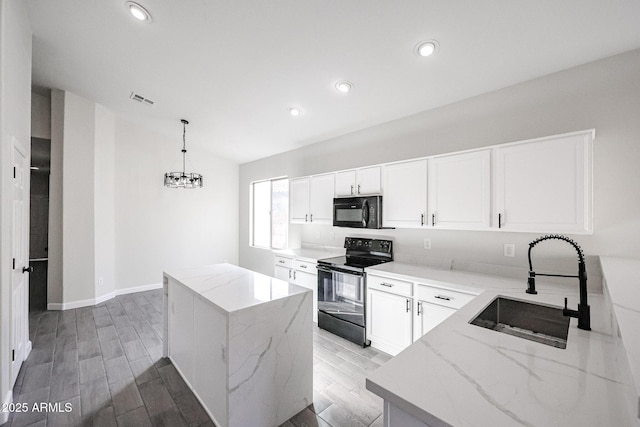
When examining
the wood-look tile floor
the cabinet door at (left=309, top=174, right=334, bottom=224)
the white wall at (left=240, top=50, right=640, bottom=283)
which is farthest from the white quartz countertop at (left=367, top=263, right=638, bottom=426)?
the cabinet door at (left=309, top=174, right=334, bottom=224)

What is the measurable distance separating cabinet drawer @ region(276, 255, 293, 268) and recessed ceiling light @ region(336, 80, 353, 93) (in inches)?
92.3

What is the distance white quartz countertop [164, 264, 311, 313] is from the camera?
173 centimetres

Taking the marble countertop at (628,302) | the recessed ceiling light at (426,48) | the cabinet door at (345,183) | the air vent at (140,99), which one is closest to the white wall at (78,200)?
the air vent at (140,99)

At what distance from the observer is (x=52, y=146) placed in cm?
387

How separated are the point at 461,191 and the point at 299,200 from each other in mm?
2443

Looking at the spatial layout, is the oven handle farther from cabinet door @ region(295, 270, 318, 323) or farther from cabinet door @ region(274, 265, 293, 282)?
cabinet door @ region(274, 265, 293, 282)

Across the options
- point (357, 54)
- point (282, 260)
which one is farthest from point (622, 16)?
point (282, 260)

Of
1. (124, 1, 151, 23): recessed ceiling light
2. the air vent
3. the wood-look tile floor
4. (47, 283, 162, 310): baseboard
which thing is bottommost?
the wood-look tile floor

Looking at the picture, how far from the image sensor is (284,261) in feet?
13.1

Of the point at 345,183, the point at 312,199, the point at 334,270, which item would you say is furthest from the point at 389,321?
the point at 312,199

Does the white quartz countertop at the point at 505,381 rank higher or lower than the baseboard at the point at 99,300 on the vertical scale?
higher

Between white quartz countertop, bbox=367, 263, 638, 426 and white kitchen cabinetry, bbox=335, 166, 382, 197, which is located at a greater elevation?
white kitchen cabinetry, bbox=335, 166, 382, 197

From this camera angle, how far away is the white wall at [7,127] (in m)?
1.79

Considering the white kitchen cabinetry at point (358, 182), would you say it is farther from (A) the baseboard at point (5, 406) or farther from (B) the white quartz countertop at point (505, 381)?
(A) the baseboard at point (5, 406)
